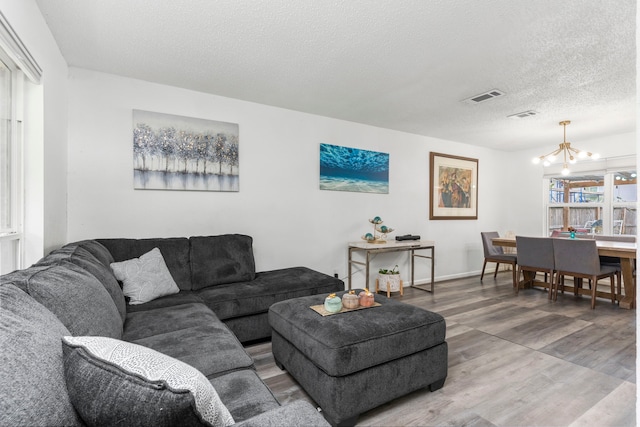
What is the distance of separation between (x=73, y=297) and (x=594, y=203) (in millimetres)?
6767

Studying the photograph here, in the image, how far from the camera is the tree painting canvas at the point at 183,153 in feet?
9.46

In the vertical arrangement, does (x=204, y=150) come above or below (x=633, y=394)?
above

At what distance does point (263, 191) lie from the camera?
139 inches

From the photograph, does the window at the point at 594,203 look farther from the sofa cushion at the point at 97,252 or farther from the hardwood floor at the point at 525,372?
the sofa cushion at the point at 97,252

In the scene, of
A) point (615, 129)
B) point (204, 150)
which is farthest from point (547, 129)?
point (204, 150)

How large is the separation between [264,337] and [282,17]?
2.43 metres

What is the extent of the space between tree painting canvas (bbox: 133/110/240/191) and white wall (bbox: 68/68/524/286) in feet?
0.24

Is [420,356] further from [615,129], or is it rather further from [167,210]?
[615,129]

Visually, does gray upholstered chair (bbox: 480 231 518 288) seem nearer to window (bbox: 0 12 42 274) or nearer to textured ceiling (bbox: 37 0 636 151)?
textured ceiling (bbox: 37 0 636 151)

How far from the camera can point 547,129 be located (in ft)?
14.6

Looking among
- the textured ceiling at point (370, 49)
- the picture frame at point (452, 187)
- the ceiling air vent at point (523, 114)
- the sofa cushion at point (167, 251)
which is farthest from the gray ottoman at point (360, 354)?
the picture frame at point (452, 187)

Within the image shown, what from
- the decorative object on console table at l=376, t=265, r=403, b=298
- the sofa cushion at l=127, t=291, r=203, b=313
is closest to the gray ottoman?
the sofa cushion at l=127, t=291, r=203, b=313

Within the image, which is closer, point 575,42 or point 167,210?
point 575,42

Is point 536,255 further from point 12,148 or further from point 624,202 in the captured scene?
point 12,148
